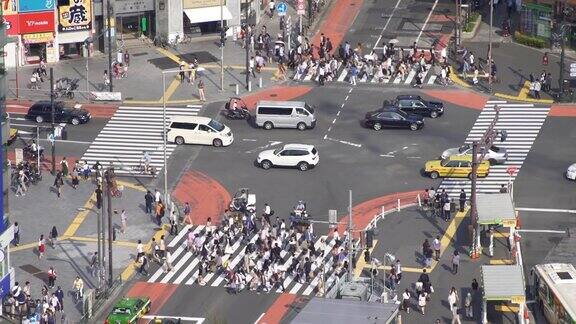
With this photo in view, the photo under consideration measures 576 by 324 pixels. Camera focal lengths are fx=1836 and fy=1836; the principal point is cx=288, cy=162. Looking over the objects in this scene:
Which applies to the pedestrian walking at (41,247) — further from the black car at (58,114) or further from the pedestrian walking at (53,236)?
the black car at (58,114)

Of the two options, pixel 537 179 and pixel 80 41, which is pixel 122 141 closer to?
pixel 80 41

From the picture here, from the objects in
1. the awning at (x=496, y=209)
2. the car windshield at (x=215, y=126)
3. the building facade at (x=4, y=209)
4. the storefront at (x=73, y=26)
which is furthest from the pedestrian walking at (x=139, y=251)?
the storefront at (x=73, y=26)

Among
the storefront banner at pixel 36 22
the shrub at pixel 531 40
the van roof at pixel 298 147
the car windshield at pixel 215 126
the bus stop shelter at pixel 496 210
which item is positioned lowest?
the car windshield at pixel 215 126

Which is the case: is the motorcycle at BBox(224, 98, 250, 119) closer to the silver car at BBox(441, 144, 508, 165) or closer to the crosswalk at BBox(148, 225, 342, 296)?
the silver car at BBox(441, 144, 508, 165)

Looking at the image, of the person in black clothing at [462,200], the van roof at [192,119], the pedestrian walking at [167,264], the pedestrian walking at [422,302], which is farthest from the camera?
the van roof at [192,119]

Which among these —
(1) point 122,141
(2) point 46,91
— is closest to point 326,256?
(1) point 122,141

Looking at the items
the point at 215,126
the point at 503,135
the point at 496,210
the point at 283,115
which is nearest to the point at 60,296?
the point at 215,126
